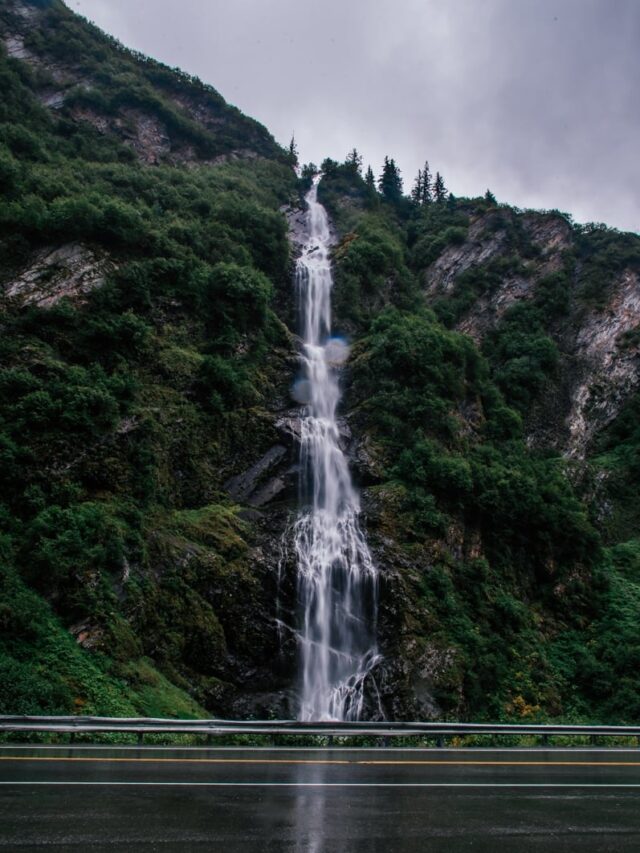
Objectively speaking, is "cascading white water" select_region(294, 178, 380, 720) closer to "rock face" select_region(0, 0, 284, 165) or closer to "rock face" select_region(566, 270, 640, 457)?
"rock face" select_region(566, 270, 640, 457)

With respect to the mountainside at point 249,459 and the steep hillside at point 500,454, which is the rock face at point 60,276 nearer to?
the mountainside at point 249,459

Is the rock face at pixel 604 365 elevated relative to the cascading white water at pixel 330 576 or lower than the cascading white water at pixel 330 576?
elevated

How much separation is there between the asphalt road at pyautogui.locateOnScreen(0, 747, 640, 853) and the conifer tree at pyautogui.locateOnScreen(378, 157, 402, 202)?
63062 mm

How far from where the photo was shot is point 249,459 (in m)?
26.4

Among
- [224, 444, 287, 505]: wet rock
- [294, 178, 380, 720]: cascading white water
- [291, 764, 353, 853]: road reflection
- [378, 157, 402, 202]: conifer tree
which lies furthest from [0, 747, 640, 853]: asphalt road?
[378, 157, 402, 202]: conifer tree

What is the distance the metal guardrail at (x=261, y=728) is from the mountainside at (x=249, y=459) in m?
1.89

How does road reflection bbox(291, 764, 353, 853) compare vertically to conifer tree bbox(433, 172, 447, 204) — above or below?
below

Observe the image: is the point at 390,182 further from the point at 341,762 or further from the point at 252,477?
the point at 341,762

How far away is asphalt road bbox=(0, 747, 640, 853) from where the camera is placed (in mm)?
5551

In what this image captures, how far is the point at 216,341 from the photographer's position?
28188mm

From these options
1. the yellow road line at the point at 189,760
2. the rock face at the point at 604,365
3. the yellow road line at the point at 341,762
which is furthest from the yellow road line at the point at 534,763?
the rock face at the point at 604,365

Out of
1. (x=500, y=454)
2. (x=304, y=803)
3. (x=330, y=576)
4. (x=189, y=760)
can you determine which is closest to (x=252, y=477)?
(x=330, y=576)

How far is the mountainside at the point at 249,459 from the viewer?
1777cm

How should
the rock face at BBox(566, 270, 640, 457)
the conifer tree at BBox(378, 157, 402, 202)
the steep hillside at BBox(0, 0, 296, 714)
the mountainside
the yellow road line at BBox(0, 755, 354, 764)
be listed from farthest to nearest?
the conifer tree at BBox(378, 157, 402, 202)
the rock face at BBox(566, 270, 640, 457)
the mountainside
the steep hillside at BBox(0, 0, 296, 714)
the yellow road line at BBox(0, 755, 354, 764)
